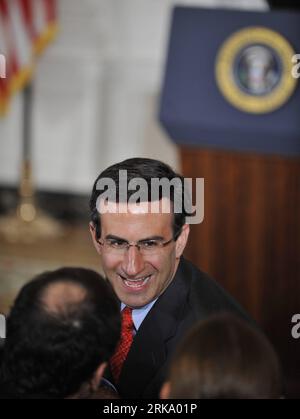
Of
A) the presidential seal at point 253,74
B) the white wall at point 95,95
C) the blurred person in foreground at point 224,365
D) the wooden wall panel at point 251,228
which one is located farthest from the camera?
the white wall at point 95,95

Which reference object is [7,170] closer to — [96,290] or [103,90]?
[103,90]

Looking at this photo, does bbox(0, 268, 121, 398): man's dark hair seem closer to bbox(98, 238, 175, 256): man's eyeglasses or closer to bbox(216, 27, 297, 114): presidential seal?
bbox(98, 238, 175, 256): man's eyeglasses

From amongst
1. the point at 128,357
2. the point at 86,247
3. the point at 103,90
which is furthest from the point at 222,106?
the point at 103,90

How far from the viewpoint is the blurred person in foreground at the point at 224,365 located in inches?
36.6

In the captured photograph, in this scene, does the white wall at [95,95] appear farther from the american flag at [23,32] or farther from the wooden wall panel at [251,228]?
the wooden wall panel at [251,228]

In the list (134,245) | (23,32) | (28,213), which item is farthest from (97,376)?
(28,213)

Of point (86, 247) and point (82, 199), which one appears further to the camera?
point (82, 199)

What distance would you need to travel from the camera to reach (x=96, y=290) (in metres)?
1.04

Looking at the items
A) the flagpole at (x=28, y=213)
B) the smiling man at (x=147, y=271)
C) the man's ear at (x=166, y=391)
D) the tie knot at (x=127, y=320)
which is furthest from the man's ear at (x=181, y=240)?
the flagpole at (x=28, y=213)

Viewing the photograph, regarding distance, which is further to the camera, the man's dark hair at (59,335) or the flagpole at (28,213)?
the flagpole at (28,213)

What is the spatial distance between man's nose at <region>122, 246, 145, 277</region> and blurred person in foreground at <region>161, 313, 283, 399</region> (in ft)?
0.51

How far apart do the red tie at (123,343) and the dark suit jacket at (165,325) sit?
11 mm

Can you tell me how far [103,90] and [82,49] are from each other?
0.92 feet
